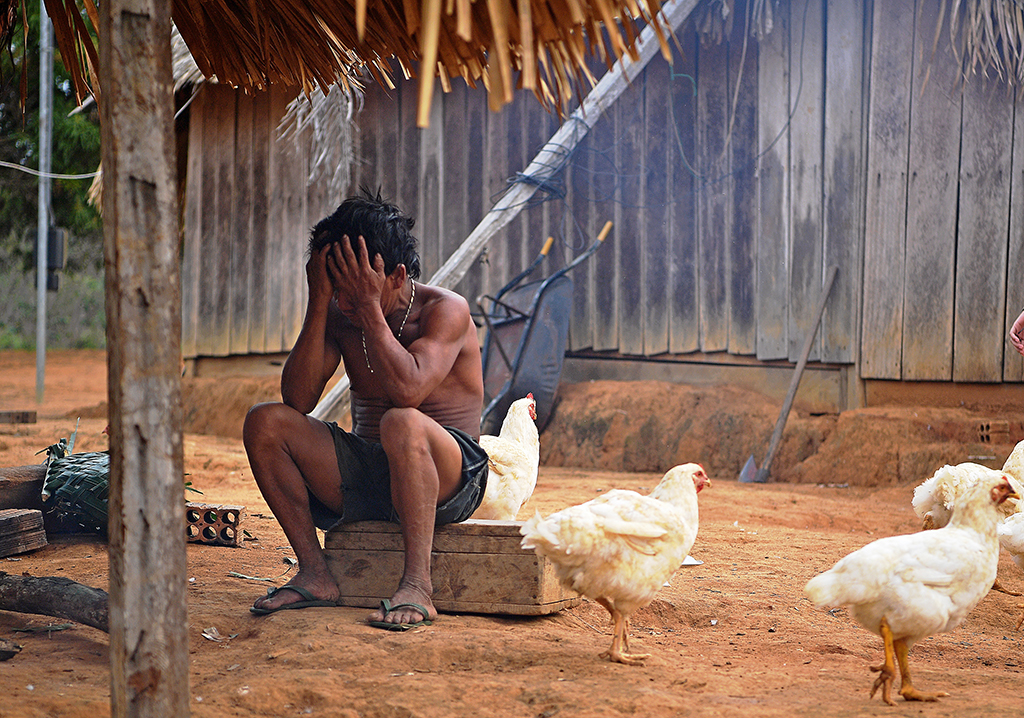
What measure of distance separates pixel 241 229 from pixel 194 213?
2.52 feet

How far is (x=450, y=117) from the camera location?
901 centimetres

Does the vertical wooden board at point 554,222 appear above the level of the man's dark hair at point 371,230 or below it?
above

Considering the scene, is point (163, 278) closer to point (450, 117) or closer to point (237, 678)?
point (237, 678)

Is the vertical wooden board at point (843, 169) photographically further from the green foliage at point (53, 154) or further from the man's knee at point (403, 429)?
the green foliage at point (53, 154)

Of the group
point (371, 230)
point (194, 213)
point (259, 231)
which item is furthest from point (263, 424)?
point (194, 213)

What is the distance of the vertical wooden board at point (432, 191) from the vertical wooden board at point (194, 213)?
3.02 metres

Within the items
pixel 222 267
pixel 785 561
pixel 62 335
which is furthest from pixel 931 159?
pixel 62 335

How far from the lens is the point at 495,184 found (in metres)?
8.81

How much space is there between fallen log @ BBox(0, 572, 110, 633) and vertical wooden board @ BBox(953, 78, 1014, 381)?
20.9ft

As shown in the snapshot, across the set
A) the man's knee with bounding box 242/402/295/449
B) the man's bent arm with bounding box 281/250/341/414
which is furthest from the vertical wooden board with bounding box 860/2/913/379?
the man's knee with bounding box 242/402/295/449

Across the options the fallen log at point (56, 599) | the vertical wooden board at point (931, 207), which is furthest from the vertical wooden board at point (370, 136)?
the fallen log at point (56, 599)

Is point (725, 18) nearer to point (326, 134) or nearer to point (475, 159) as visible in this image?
point (475, 159)

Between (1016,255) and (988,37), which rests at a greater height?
(988,37)

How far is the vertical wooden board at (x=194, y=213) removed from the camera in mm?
10477
